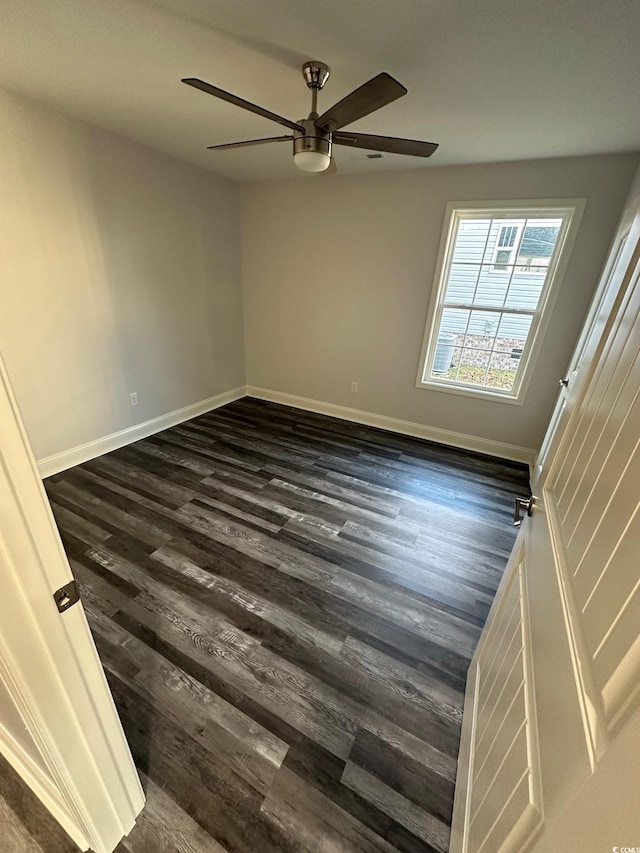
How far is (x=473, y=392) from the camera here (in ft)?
11.2

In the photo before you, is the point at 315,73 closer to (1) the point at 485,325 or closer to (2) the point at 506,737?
(1) the point at 485,325

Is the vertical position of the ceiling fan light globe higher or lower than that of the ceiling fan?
lower

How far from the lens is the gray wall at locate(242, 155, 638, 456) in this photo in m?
2.70

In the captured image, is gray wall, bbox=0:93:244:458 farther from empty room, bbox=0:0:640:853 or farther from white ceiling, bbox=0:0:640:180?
white ceiling, bbox=0:0:640:180

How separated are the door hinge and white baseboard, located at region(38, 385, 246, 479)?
200cm

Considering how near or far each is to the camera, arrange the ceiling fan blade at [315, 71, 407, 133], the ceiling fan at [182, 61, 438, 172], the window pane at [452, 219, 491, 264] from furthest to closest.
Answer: the window pane at [452, 219, 491, 264] < the ceiling fan at [182, 61, 438, 172] < the ceiling fan blade at [315, 71, 407, 133]

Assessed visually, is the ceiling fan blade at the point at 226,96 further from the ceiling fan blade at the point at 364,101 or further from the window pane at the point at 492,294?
the window pane at the point at 492,294

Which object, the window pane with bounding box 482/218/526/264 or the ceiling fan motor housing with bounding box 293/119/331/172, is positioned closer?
the ceiling fan motor housing with bounding box 293/119/331/172

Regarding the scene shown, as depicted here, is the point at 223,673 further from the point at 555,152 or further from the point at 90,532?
the point at 555,152

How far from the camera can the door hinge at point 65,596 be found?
27.1 inches

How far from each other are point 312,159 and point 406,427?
9.06 ft

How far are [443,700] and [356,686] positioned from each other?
→ 1.20 feet

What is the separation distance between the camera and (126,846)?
3.37ft

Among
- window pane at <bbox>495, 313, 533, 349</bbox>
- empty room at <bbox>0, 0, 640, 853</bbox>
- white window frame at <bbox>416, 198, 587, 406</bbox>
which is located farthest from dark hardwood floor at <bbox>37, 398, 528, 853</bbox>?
window pane at <bbox>495, 313, 533, 349</bbox>
